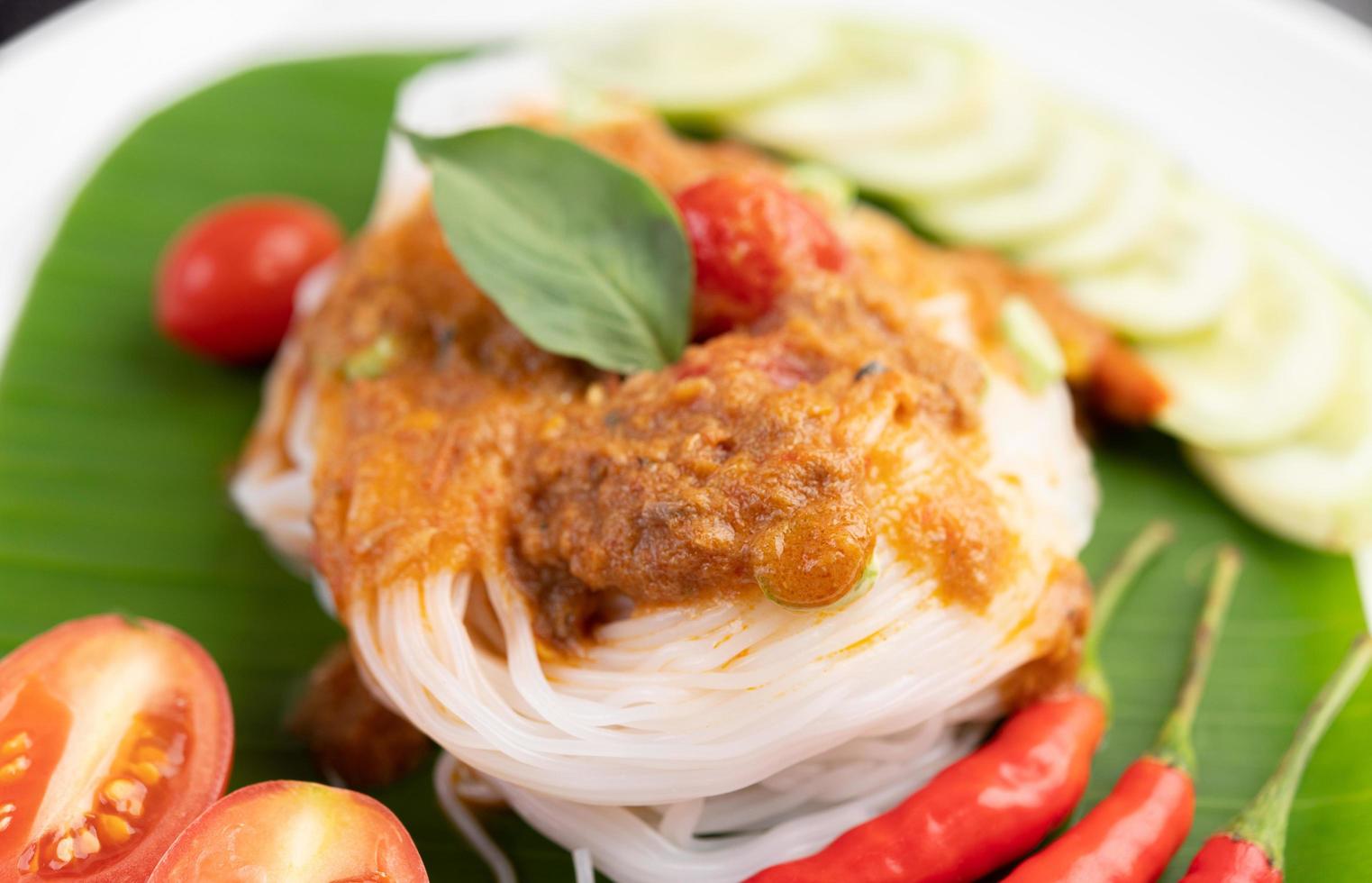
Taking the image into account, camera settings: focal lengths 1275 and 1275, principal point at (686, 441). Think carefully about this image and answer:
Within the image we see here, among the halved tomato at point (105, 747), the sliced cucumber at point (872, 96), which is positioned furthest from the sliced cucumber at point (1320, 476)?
the halved tomato at point (105, 747)

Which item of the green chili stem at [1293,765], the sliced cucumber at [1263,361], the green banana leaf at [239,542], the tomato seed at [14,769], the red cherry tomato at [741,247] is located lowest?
the green banana leaf at [239,542]

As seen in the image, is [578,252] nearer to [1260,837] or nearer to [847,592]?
[847,592]

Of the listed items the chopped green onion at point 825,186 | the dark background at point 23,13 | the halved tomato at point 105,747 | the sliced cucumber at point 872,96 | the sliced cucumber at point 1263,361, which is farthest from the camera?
the dark background at point 23,13

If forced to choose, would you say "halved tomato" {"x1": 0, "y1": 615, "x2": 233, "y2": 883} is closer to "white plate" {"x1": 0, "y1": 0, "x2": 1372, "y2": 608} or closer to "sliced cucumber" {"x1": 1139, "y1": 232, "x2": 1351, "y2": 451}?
"white plate" {"x1": 0, "y1": 0, "x2": 1372, "y2": 608}

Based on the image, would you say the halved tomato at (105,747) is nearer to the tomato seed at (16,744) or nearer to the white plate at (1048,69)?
the tomato seed at (16,744)

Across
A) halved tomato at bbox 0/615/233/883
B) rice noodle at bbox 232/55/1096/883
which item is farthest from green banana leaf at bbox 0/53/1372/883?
halved tomato at bbox 0/615/233/883

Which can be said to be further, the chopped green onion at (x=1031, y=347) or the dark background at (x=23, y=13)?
the dark background at (x=23, y=13)

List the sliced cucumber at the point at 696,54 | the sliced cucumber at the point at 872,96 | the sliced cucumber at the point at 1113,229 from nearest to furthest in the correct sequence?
the sliced cucumber at the point at 1113,229, the sliced cucumber at the point at 872,96, the sliced cucumber at the point at 696,54
